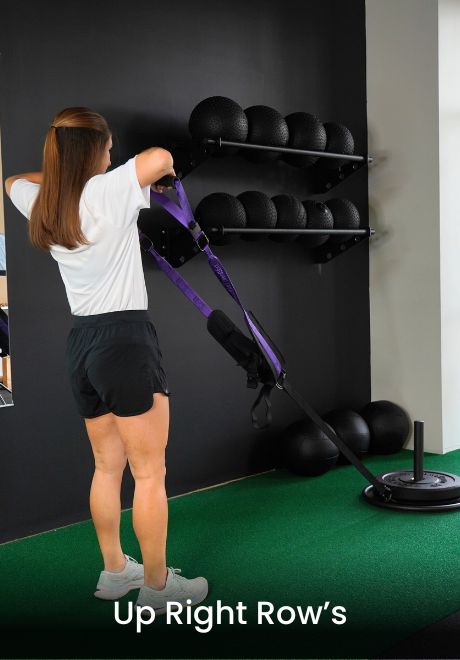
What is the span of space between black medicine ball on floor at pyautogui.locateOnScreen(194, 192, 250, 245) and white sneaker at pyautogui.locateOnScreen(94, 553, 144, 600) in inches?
59.4

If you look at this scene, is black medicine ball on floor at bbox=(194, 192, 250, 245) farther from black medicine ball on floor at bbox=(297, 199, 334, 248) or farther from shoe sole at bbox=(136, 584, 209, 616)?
shoe sole at bbox=(136, 584, 209, 616)

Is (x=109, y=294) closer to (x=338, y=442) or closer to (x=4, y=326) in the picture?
(x=4, y=326)

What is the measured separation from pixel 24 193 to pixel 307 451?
6.71ft

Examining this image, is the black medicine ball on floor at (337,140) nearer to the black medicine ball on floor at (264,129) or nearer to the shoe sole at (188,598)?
the black medicine ball on floor at (264,129)

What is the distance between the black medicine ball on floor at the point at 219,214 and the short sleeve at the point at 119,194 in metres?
1.29

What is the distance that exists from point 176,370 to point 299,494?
83cm

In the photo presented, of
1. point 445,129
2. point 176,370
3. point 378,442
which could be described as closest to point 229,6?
point 445,129

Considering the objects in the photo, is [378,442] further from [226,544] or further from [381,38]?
[381,38]

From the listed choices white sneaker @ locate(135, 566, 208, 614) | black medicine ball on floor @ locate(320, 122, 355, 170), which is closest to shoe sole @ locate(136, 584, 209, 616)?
white sneaker @ locate(135, 566, 208, 614)

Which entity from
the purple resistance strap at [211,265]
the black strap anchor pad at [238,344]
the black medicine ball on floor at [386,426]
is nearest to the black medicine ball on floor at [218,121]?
the purple resistance strap at [211,265]

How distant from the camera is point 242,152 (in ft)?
11.9

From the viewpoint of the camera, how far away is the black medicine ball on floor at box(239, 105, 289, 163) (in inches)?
139

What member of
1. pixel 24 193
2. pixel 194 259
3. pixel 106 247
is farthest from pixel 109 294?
pixel 194 259

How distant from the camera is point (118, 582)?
249 cm
